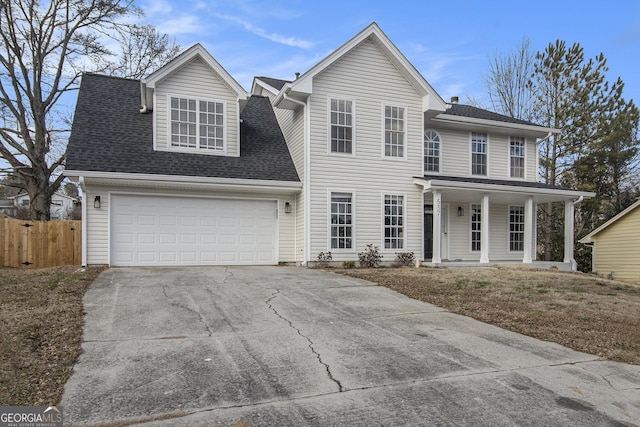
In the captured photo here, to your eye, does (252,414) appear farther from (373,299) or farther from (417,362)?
(373,299)

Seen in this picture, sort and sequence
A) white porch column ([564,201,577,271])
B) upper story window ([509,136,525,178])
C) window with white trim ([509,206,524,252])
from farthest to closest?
upper story window ([509,136,525,178])
window with white trim ([509,206,524,252])
white porch column ([564,201,577,271])

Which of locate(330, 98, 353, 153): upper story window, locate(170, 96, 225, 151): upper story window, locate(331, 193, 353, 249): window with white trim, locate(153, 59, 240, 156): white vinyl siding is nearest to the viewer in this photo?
locate(153, 59, 240, 156): white vinyl siding

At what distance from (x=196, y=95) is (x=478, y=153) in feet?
34.5

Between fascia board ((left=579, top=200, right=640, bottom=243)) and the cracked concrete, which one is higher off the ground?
fascia board ((left=579, top=200, right=640, bottom=243))

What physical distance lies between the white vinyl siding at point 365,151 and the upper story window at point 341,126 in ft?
0.60

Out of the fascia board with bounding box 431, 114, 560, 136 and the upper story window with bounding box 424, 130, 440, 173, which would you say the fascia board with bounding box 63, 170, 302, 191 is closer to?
the upper story window with bounding box 424, 130, 440, 173

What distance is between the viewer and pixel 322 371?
445 centimetres

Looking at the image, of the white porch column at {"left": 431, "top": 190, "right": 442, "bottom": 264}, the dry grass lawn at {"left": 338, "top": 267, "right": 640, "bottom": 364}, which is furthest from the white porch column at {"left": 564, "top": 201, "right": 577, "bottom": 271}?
the white porch column at {"left": 431, "top": 190, "right": 442, "bottom": 264}

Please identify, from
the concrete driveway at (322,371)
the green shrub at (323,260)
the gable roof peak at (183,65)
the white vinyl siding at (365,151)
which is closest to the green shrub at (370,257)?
the white vinyl siding at (365,151)

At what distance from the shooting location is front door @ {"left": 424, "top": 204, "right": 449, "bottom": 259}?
15.6 metres

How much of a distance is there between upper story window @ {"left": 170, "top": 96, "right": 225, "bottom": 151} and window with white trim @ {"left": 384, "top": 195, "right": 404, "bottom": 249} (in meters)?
5.63

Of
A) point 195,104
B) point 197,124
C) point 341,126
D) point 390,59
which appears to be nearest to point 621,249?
point 390,59

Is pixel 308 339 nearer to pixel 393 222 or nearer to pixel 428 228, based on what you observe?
pixel 393 222

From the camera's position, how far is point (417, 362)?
480cm
